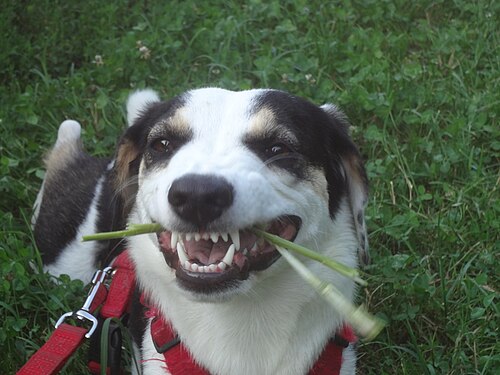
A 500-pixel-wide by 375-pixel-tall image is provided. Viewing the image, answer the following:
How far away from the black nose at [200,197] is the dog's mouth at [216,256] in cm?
8

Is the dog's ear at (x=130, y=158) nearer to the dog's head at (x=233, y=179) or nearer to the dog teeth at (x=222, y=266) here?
the dog's head at (x=233, y=179)

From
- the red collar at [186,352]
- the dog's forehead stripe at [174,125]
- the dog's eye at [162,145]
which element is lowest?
the red collar at [186,352]

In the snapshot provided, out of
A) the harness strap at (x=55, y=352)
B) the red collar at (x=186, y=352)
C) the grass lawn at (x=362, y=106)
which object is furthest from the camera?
the grass lawn at (x=362, y=106)

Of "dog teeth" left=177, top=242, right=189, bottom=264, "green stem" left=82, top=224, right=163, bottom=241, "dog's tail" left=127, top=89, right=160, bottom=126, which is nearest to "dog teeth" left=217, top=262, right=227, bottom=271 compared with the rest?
"dog teeth" left=177, top=242, right=189, bottom=264

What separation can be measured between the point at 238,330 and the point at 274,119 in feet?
2.58

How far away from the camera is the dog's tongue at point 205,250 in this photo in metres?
2.59

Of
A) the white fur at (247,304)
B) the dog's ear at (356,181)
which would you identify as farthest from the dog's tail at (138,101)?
the dog's ear at (356,181)

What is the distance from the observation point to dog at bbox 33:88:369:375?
2521mm

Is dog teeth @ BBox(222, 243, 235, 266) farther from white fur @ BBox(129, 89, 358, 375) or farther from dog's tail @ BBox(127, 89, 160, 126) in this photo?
dog's tail @ BBox(127, 89, 160, 126)

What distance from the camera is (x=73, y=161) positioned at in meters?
4.22

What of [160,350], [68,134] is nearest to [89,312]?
[160,350]

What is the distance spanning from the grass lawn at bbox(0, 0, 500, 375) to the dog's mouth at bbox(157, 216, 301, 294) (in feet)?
3.21

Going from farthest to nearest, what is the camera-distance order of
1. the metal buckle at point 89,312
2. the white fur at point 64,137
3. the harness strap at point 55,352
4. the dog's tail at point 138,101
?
1. the white fur at point 64,137
2. the dog's tail at point 138,101
3. the metal buckle at point 89,312
4. the harness strap at point 55,352

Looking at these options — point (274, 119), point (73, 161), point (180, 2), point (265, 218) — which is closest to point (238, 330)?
point (265, 218)
